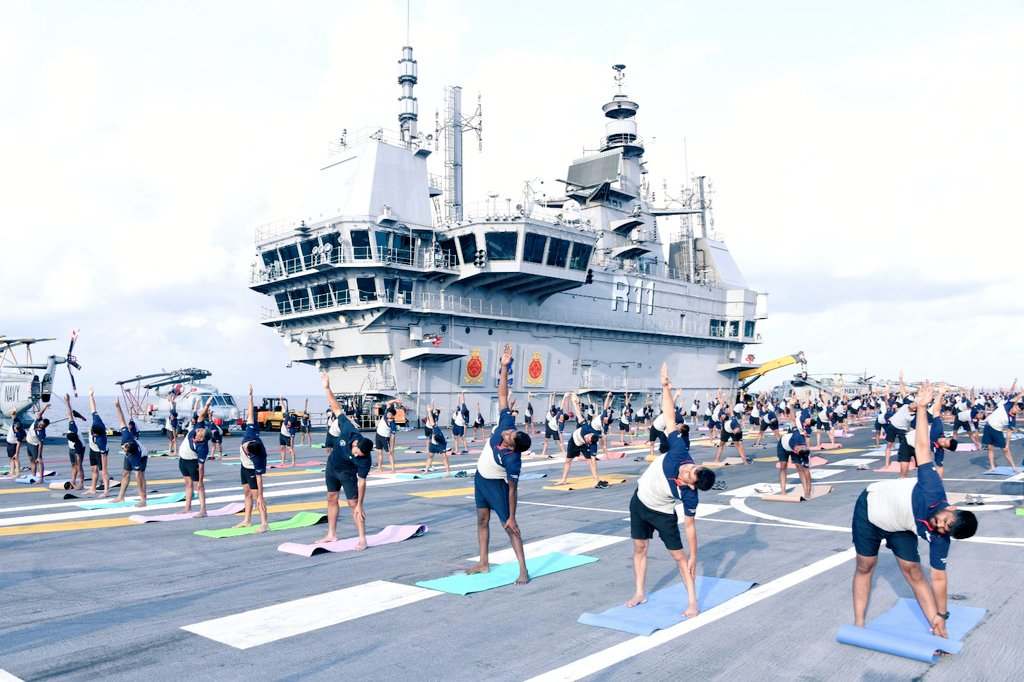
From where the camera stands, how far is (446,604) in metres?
7.23

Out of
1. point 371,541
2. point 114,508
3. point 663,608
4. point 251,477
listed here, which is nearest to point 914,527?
point 663,608

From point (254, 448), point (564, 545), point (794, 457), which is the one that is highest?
point (254, 448)

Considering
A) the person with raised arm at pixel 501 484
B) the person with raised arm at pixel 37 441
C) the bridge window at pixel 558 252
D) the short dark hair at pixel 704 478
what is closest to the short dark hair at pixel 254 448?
the person with raised arm at pixel 501 484

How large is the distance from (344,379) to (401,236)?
935 cm

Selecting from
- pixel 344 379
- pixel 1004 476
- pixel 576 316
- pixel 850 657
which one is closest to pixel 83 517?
pixel 850 657

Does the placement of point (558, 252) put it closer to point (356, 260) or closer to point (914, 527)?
point (356, 260)

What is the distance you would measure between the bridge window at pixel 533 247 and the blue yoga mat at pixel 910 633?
1312 inches

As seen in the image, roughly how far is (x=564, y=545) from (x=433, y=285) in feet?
101

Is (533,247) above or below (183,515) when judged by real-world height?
above

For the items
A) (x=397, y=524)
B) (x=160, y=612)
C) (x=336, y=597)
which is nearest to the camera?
(x=160, y=612)

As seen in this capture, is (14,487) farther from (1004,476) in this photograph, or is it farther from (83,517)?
(1004,476)

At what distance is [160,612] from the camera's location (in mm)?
6953

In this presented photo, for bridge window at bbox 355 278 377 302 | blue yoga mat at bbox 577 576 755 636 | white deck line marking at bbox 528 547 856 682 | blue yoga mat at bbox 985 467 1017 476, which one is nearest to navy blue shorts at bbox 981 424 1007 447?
blue yoga mat at bbox 985 467 1017 476

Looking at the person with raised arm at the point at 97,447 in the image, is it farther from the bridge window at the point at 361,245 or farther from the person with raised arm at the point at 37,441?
the bridge window at the point at 361,245
